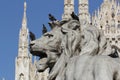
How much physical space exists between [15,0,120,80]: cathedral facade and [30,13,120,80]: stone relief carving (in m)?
12.5

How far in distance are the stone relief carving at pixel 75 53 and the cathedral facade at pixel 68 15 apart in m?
12.5

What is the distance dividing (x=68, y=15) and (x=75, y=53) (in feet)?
41.2

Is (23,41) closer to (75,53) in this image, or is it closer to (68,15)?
(68,15)

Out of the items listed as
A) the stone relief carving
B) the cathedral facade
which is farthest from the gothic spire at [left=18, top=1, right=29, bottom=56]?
the stone relief carving

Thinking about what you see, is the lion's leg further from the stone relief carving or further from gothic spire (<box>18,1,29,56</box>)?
gothic spire (<box>18,1,29,56</box>)

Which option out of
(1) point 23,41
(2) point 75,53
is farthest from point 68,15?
(2) point 75,53

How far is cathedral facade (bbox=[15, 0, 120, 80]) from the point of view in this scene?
16.5m

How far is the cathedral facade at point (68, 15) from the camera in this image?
16547 mm

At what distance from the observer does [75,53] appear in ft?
7.64

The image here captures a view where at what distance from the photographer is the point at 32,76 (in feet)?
57.1

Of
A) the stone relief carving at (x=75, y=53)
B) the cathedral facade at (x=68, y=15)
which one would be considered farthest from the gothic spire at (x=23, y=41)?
the stone relief carving at (x=75, y=53)

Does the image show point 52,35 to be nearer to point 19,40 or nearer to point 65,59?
point 65,59

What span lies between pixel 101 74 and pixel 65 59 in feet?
1.04

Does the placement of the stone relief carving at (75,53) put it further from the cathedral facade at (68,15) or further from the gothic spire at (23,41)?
the gothic spire at (23,41)
